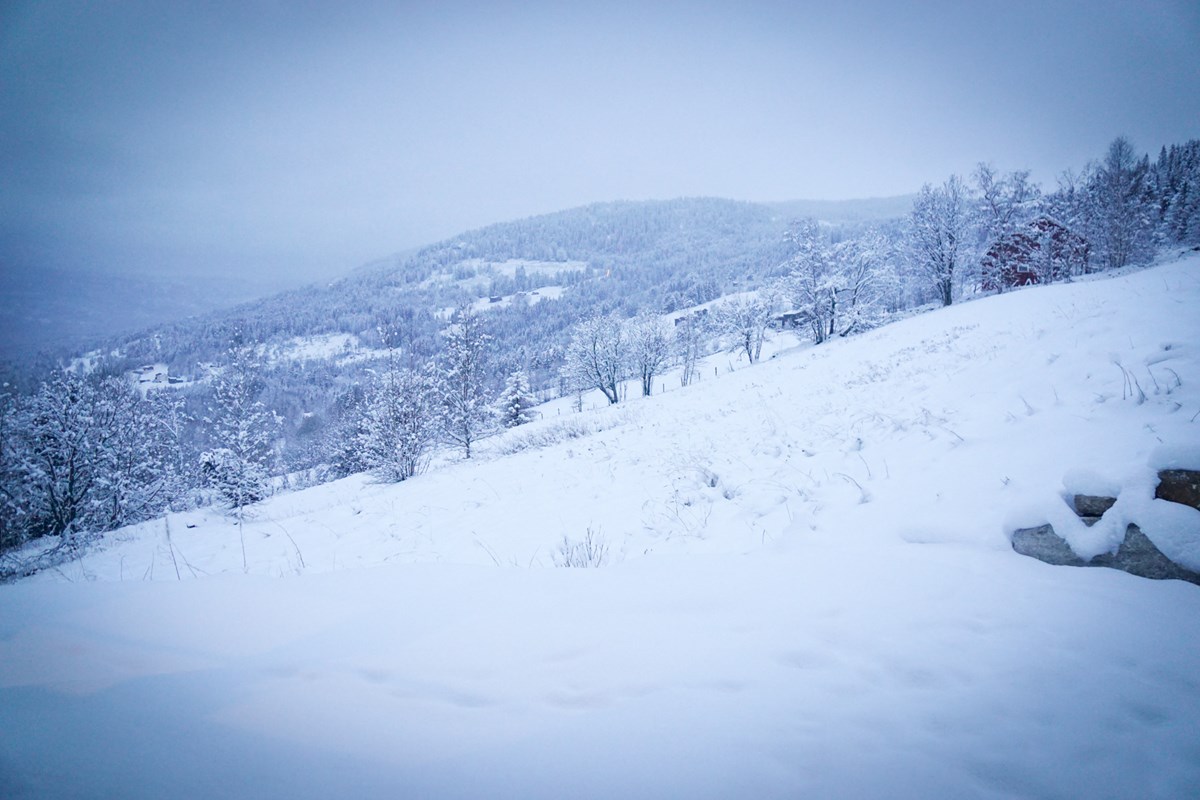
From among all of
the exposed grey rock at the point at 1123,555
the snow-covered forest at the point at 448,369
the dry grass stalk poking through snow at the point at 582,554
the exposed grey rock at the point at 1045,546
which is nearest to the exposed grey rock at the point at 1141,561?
the exposed grey rock at the point at 1123,555

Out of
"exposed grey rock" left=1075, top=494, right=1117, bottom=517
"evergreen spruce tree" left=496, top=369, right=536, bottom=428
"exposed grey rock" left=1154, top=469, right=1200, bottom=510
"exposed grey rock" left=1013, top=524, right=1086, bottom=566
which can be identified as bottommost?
"evergreen spruce tree" left=496, top=369, right=536, bottom=428

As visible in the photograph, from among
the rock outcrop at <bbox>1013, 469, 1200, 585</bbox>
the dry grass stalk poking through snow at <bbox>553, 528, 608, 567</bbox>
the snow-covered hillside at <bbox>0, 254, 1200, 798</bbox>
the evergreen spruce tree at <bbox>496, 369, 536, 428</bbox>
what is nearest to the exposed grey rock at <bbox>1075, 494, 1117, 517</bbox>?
the rock outcrop at <bbox>1013, 469, 1200, 585</bbox>

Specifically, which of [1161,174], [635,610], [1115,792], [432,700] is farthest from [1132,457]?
[1161,174]

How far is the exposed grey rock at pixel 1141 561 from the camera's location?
2848 mm

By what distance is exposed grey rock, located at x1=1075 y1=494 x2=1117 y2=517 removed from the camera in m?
3.22

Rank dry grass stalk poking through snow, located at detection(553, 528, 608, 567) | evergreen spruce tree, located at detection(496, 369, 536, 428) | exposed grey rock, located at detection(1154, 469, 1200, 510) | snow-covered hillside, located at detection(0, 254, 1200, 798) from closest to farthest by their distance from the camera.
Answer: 1. snow-covered hillside, located at detection(0, 254, 1200, 798)
2. exposed grey rock, located at detection(1154, 469, 1200, 510)
3. dry grass stalk poking through snow, located at detection(553, 528, 608, 567)
4. evergreen spruce tree, located at detection(496, 369, 536, 428)

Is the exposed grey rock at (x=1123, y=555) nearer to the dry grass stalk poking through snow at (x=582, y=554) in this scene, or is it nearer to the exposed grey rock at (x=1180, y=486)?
the exposed grey rock at (x=1180, y=486)

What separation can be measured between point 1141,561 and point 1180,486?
23.9 inches

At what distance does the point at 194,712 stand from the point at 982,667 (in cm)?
411

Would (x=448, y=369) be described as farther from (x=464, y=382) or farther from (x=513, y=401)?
(x=513, y=401)

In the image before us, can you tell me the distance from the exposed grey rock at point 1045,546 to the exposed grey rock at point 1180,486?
2.14 feet

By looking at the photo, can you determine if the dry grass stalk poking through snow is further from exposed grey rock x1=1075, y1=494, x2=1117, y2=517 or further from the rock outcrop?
exposed grey rock x1=1075, y1=494, x2=1117, y2=517

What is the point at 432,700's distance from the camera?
88.7 inches

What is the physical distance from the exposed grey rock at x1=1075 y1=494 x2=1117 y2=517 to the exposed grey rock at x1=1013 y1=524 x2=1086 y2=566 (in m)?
0.25
